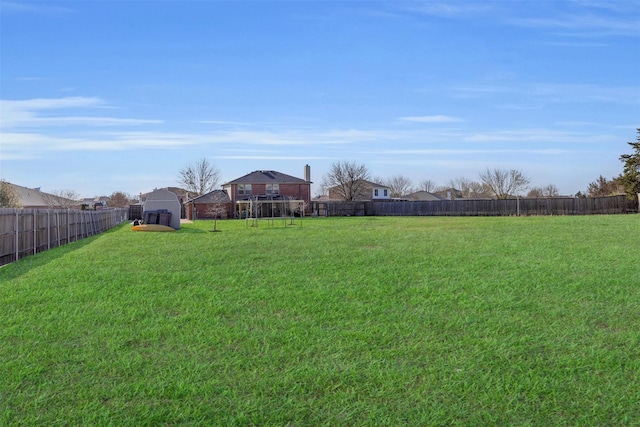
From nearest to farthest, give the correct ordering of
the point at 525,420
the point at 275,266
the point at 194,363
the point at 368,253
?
the point at 525,420 → the point at 194,363 → the point at 275,266 → the point at 368,253

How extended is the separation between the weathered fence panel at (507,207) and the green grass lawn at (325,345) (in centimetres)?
3375

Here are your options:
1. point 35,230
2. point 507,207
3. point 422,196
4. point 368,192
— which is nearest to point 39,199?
point 368,192

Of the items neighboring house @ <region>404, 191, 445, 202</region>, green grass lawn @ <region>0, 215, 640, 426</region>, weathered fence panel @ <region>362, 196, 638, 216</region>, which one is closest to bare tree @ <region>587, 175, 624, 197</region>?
weathered fence panel @ <region>362, 196, 638, 216</region>

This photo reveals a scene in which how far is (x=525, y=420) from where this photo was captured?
343cm

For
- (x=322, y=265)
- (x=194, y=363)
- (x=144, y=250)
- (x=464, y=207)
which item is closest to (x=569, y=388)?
(x=194, y=363)

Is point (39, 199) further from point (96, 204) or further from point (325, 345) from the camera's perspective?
point (325, 345)


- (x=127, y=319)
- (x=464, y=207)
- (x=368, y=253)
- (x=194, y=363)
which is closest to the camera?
(x=194, y=363)

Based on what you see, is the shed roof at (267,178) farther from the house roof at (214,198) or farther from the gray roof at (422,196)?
the gray roof at (422,196)

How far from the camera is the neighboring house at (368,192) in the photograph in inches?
2458

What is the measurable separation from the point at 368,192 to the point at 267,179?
63.9 ft

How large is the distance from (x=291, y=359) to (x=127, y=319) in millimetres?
2318

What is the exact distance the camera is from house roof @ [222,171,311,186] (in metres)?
48.4

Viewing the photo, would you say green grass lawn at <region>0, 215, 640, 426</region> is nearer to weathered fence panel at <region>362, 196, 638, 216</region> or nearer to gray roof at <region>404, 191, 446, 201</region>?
weathered fence panel at <region>362, 196, 638, 216</region>

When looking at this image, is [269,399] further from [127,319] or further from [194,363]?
[127,319]
